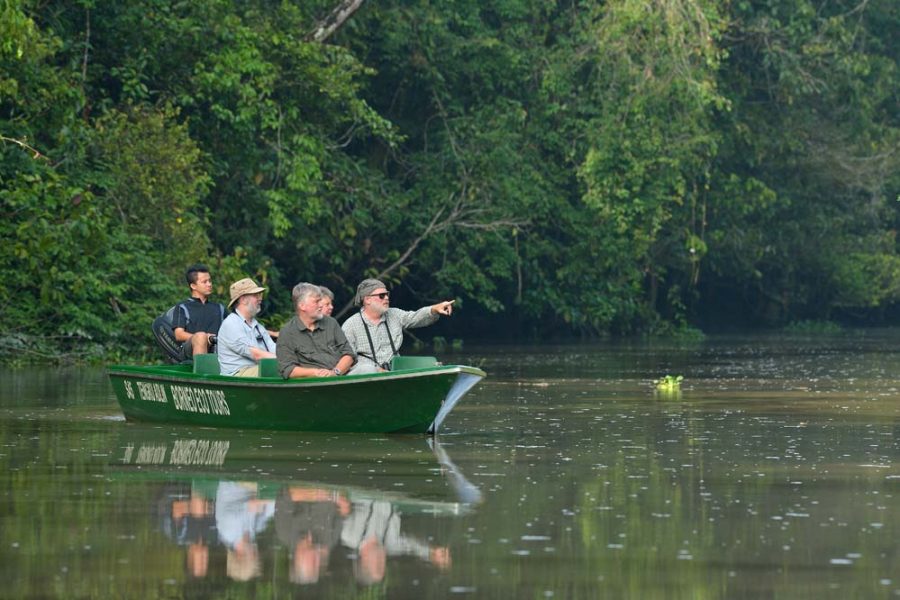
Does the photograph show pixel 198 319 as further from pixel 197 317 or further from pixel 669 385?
pixel 669 385

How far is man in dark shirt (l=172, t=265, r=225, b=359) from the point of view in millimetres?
18906

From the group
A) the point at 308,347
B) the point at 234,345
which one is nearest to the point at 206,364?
the point at 234,345

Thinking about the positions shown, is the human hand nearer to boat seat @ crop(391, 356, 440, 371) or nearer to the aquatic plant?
boat seat @ crop(391, 356, 440, 371)

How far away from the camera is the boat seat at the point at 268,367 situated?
1745 cm

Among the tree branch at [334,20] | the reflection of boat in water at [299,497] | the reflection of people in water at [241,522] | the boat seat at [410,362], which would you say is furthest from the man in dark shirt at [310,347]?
the tree branch at [334,20]

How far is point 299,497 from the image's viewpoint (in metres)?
11.8

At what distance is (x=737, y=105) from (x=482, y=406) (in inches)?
1091

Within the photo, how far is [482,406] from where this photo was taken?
20.8 meters

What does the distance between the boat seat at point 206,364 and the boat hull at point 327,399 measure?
0.30 meters

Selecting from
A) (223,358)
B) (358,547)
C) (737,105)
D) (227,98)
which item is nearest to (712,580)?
(358,547)

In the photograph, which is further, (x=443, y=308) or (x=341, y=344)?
(x=341, y=344)

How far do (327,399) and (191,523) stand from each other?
237 inches

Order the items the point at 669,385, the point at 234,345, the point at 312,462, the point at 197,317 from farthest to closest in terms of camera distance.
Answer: the point at 669,385, the point at 197,317, the point at 234,345, the point at 312,462

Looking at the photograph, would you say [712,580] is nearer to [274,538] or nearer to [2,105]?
[274,538]
